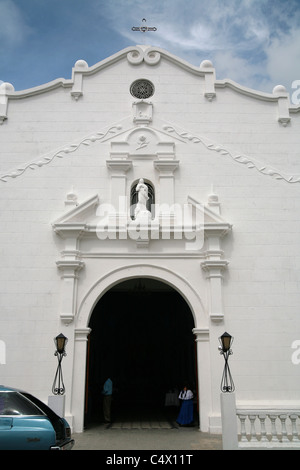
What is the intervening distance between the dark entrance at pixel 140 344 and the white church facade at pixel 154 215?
16.6ft

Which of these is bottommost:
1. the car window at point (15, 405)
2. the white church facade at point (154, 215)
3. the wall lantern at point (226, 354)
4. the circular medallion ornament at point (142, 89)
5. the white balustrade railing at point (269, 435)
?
the white balustrade railing at point (269, 435)

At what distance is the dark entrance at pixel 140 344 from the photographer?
18359 millimetres

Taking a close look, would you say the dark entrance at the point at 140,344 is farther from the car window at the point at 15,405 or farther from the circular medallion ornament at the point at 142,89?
the car window at the point at 15,405

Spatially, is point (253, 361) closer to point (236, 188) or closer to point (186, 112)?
point (236, 188)

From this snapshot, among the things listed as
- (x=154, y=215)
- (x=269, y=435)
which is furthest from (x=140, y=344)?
(x=269, y=435)

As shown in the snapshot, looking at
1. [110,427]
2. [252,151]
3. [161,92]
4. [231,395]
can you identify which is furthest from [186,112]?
[110,427]

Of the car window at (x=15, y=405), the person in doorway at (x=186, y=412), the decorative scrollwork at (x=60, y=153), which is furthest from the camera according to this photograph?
the decorative scrollwork at (x=60, y=153)

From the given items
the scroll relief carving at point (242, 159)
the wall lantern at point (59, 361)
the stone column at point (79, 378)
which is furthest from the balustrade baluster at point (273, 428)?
the scroll relief carving at point (242, 159)

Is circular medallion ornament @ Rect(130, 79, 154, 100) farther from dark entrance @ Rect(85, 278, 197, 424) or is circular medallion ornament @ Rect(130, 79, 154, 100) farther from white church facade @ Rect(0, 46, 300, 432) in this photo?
dark entrance @ Rect(85, 278, 197, 424)

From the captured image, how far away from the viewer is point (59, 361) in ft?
35.4

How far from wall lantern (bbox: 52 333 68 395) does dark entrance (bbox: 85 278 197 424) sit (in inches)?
248

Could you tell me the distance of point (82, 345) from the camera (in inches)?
475

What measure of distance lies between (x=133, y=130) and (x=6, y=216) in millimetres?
5135

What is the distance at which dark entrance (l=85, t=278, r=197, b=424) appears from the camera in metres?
18.4
